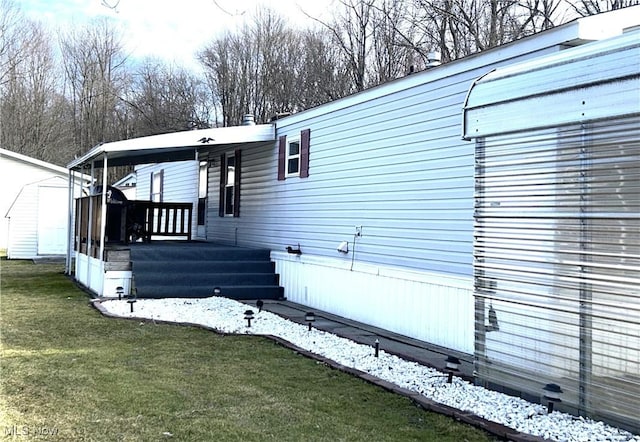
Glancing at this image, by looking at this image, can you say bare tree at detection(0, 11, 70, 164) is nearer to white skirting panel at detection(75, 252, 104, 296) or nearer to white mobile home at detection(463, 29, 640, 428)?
white skirting panel at detection(75, 252, 104, 296)

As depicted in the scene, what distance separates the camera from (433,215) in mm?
6918

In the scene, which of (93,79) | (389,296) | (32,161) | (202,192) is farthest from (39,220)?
(389,296)

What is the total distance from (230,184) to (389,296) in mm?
6079

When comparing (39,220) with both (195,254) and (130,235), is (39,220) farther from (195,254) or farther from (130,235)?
(195,254)

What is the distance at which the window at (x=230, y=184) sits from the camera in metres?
12.4

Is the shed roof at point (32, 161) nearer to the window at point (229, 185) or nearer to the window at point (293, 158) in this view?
the window at point (229, 185)

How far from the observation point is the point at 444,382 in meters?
4.91

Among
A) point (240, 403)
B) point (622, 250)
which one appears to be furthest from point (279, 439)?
point (622, 250)

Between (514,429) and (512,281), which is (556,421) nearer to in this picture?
(514,429)

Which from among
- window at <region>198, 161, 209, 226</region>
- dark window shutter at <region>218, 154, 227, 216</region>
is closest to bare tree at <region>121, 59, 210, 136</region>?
window at <region>198, 161, 209, 226</region>

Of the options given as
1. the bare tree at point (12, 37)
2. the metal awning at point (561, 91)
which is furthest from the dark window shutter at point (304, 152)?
the bare tree at point (12, 37)

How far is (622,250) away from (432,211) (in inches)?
131

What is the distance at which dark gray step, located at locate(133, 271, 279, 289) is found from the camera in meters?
9.52

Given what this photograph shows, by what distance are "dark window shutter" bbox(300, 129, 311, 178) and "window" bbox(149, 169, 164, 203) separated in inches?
330
